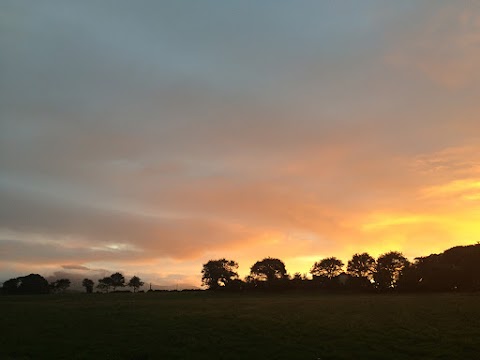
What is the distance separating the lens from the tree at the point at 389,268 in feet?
437

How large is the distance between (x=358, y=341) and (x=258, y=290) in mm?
107615

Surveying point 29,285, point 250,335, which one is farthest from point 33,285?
point 250,335

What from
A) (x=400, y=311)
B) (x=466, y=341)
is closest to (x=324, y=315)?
(x=400, y=311)

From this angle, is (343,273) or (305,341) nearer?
(305,341)

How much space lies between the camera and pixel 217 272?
18350 centimetres

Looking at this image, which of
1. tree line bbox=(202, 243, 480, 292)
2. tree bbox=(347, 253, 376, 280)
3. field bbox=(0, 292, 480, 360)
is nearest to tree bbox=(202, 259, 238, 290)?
tree line bbox=(202, 243, 480, 292)

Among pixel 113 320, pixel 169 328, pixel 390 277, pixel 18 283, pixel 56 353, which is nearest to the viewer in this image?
pixel 56 353

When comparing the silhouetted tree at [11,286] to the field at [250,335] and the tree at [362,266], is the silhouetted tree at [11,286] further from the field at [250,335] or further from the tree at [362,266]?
the tree at [362,266]

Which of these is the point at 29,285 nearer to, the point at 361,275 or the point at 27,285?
the point at 27,285

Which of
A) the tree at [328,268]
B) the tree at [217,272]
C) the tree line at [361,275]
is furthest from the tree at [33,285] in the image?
the tree at [328,268]

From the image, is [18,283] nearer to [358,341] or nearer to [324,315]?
[324,315]

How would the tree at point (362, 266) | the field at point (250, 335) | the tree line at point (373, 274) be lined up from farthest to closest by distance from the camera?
the tree at point (362, 266) → the tree line at point (373, 274) → the field at point (250, 335)

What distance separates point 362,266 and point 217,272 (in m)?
66.1

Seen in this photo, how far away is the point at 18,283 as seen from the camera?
579ft
